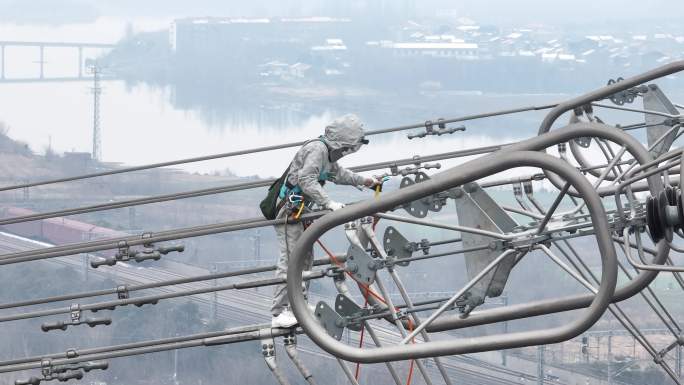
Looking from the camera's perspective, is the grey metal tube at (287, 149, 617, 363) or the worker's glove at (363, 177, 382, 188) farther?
the worker's glove at (363, 177, 382, 188)

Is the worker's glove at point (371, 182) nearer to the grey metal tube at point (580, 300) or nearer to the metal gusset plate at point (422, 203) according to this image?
the metal gusset plate at point (422, 203)

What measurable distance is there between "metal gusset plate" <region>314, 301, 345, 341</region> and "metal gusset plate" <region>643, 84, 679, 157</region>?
4.74m

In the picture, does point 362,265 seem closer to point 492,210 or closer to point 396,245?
point 396,245

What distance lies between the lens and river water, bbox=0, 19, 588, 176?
106 m

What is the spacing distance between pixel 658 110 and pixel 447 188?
598cm

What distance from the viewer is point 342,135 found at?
1234 cm

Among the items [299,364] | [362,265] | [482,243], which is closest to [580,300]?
[482,243]

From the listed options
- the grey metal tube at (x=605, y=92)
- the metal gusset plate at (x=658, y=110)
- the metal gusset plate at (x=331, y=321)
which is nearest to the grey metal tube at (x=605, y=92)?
the grey metal tube at (x=605, y=92)

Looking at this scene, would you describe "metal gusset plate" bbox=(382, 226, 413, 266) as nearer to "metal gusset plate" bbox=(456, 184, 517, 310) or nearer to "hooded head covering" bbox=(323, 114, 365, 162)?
"metal gusset plate" bbox=(456, 184, 517, 310)

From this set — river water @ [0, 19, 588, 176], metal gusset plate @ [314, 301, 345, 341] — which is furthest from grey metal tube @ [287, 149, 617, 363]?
river water @ [0, 19, 588, 176]

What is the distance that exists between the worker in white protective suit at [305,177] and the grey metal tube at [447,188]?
1.99 m

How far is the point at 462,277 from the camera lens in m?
84.4

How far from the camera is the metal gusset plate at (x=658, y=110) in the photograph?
14.4 m

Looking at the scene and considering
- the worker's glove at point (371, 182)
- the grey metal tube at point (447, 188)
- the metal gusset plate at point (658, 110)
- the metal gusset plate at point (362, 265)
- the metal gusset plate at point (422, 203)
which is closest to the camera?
the grey metal tube at point (447, 188)
